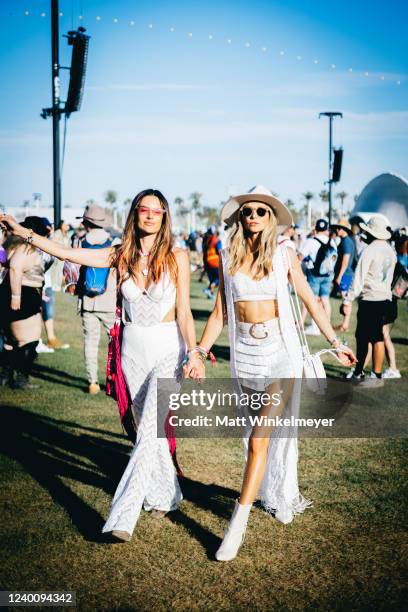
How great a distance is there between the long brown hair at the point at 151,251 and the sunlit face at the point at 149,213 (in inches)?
1.0

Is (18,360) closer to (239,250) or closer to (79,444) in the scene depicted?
(79,444)

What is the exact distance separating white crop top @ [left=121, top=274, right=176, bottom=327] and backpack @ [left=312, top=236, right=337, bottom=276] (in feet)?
24.6

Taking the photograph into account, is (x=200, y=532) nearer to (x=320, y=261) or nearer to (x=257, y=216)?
(x=257, y=216)

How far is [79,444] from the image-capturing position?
5488 mm

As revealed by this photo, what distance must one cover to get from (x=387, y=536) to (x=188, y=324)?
1821 mm

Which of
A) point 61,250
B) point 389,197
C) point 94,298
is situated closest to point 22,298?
point 94,298

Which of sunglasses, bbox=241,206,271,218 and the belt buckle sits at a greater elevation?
sunglasses, bbox=241,206,271,218

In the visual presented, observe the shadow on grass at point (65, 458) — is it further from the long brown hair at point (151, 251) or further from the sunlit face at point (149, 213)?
the sunlit face at point (149, 213)

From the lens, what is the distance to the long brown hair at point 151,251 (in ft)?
12.4

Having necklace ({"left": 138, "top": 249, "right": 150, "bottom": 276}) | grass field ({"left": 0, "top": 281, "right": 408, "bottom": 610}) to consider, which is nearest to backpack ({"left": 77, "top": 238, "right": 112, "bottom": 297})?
grass field ({"left": 0, "top": 281, "right": 408, "bottom": 610})

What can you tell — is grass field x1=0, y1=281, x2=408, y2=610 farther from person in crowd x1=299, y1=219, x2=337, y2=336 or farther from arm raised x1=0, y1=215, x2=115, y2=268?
person in crowd x1=299, y1=219, x2=337, y2=336

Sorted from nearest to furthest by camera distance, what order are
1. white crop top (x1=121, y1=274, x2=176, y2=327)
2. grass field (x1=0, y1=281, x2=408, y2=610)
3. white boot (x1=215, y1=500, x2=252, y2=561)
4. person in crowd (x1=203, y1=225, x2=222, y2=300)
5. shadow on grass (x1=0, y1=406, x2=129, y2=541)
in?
grass field (x1=0, y1=281, x2=408, y2=610)
white boot (x1=215, y1=500, x2=252, y2=561)
white crop top (x1=121, y1=274, x2=176, y2=327)
shadow on grass (x1=0, y1=406, x2=129, y2=541)
person in crowd (x1=203, y1=225, x2=222, y2=300)

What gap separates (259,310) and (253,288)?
138 millimetres

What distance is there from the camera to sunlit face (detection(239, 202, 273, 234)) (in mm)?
3594
